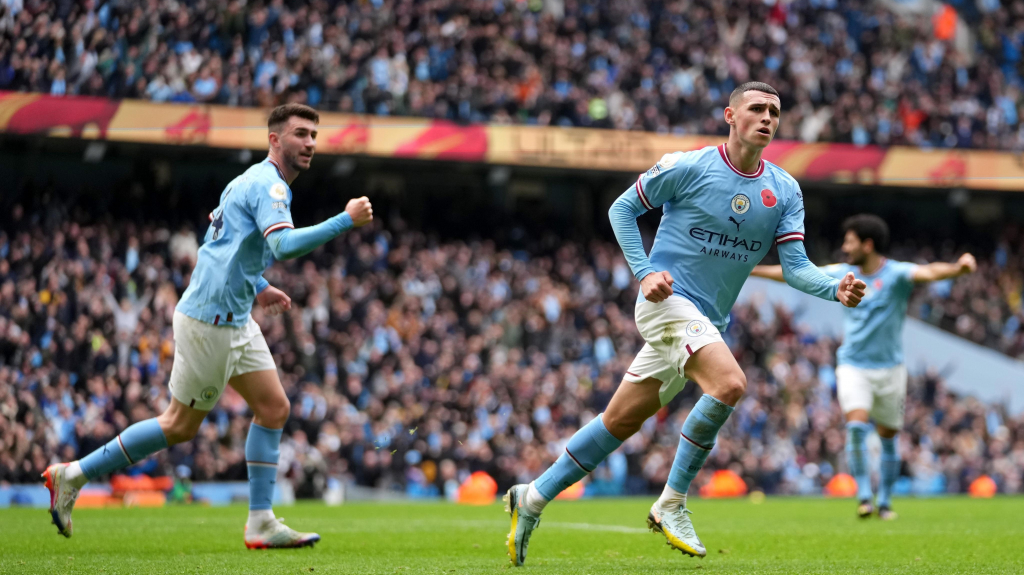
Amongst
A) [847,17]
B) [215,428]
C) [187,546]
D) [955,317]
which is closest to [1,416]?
[215,428]

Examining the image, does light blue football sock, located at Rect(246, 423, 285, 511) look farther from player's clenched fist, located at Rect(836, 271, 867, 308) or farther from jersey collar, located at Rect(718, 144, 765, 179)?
player's clenched fist, located at Rect(836, 271, 867, 308)

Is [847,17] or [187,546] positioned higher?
[847,17]

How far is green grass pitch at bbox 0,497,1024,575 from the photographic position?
20.0ft

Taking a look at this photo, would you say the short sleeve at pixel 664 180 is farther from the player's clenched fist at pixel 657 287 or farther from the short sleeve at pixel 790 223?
the short sleeve at pixel 790 223

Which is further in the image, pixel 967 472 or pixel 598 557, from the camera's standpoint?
pixel 967 472

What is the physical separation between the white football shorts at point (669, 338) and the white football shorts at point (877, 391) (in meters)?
5.14

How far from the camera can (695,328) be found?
5992mm

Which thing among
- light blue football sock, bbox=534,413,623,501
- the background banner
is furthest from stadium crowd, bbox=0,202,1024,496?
light blue football sock, bbox=534,413,623,501

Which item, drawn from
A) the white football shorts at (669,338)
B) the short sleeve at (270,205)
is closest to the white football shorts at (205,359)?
the short sleeve at (270,205)

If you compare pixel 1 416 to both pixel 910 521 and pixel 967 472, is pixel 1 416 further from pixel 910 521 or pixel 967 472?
pixel 967 472

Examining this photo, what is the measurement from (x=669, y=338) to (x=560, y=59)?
21.1m

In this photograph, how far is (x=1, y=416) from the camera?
16.2 m

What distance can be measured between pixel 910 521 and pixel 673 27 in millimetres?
19613

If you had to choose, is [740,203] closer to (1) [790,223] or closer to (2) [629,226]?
(1) [790,223]
